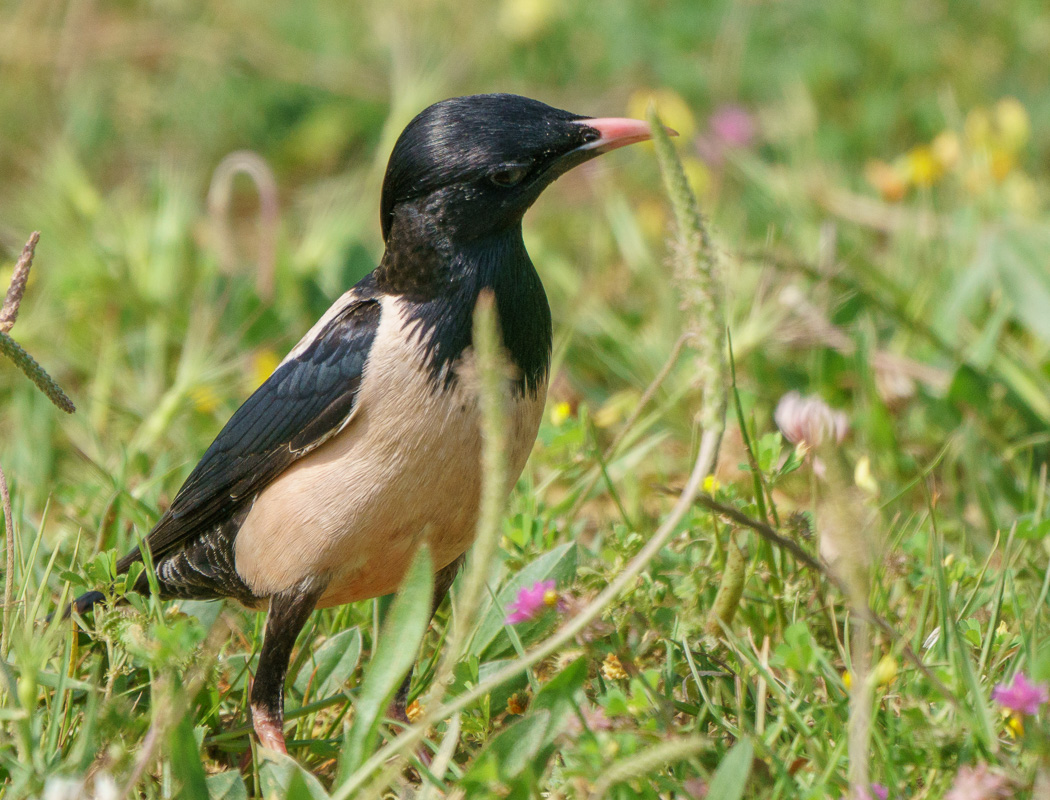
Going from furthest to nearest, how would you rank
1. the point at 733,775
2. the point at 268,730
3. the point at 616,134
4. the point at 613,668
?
the point at 616,134 < the point at 268,730 < the point at 613,668 < the point at 733,775

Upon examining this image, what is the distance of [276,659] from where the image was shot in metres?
2.72

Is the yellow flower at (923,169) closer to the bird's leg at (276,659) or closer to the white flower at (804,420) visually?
the white flower at (804,420)

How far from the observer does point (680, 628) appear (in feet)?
9.13

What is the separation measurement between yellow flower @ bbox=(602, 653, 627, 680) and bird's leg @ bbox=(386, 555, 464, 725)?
1.80 ft

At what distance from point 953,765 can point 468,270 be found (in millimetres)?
1446

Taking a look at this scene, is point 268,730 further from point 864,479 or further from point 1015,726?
point 864,479

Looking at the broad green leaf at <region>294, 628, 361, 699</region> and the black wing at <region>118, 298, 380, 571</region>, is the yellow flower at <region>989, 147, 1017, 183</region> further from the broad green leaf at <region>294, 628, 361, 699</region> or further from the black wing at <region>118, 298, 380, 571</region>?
the broad green leaf at <region>294, 628, 361, 699</region>

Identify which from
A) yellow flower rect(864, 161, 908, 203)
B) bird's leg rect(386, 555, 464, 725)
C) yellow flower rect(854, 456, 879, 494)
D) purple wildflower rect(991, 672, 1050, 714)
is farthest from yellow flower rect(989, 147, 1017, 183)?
purple wildflower rect(991, 672, 1050, 714)

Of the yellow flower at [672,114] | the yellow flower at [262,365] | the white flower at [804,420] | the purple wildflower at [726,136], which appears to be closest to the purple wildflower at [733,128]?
the purple wildflower at [726,136]

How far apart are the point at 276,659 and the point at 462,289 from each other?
3.08 feet

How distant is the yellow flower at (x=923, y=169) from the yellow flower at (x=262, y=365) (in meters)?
2.84

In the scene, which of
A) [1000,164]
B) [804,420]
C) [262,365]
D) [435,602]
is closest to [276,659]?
[435,602]

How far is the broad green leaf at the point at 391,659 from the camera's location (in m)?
2.20

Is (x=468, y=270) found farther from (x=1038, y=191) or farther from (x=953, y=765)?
(x=1038, y=191)
